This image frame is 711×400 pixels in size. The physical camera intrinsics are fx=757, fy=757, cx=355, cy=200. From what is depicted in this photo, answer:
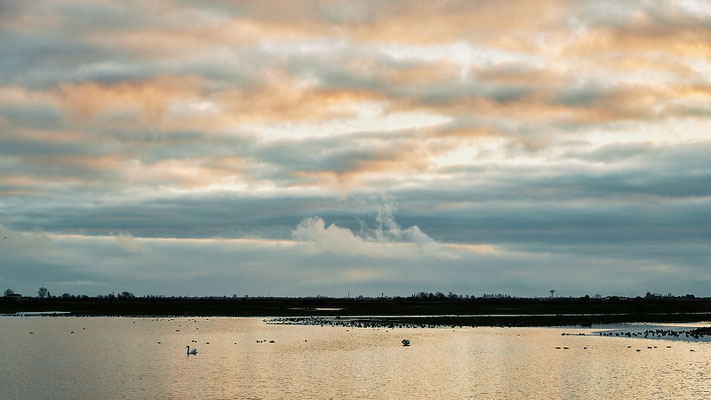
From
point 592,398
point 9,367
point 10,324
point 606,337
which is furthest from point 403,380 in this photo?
point 10,324

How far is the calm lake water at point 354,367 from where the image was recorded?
156ft

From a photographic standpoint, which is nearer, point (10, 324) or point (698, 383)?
point (698, 383)

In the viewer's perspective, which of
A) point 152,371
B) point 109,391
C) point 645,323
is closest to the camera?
point 109,391

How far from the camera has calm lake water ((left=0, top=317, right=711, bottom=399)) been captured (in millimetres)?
47678

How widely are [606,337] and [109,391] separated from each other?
58.6m

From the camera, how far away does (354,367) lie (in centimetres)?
6019

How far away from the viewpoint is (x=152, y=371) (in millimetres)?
58469

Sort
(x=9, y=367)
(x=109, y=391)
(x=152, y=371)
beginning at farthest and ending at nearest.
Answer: (x=9, y=367) → (x=152, y=371) → (x=109, y=391)

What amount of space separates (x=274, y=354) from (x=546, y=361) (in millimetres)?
24271

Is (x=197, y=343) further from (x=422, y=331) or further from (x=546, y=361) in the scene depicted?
(x=546, y=361)

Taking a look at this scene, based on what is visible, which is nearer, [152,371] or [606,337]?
[152,371]

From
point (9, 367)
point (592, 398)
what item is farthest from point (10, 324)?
point (592, 398)

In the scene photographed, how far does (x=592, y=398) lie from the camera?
4466 cm

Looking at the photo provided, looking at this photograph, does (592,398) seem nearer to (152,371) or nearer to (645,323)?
(152,371)
